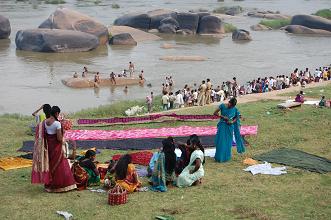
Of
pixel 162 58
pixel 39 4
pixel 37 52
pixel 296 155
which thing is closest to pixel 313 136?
pixel 296 155

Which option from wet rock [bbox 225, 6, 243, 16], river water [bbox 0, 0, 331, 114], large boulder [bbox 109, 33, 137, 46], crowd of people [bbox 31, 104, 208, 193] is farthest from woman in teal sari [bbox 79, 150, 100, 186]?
wet rock [bbox 225, 6, 243, 16]

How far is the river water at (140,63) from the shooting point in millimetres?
24859

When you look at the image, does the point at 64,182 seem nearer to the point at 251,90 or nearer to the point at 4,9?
the point at 251,90

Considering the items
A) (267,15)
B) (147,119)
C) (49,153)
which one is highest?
(49,153)

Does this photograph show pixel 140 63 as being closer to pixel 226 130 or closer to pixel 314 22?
pixel 314 22

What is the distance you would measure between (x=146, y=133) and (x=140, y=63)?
2091cm

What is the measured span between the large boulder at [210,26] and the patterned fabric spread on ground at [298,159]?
37759 mm

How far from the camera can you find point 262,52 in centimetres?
3950

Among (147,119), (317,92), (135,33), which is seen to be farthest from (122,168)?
(135,33)

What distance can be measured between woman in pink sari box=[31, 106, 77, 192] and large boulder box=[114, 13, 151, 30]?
1619 inches

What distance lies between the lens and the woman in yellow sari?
818cm

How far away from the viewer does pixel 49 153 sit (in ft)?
26.1

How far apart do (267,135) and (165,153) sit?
15.3 feet

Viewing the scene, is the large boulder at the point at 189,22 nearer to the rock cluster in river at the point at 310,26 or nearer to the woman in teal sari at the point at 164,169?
the rock cluster in river at the point at 310,26
